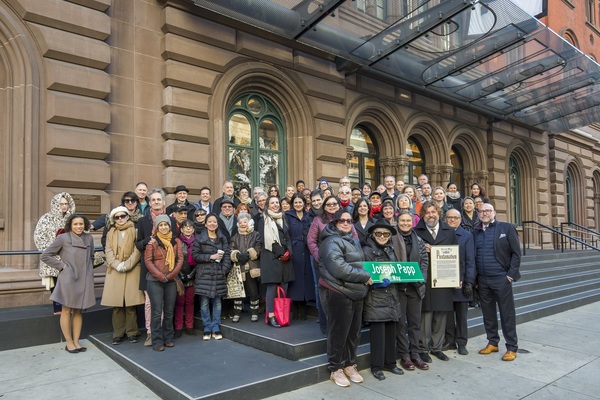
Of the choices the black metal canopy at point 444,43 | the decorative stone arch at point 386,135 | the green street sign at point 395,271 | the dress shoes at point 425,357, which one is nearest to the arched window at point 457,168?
the black metal canopy at point 444,43

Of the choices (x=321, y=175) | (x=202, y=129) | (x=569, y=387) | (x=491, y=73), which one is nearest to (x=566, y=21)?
(x=491, y=73)

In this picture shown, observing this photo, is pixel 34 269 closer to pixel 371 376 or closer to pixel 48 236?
pixel 48 236

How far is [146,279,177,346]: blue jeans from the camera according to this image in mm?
5605

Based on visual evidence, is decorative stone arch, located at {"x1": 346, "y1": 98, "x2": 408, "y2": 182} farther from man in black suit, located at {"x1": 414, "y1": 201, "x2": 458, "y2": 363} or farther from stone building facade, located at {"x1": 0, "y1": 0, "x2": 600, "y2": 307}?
man in black suit, located at {"x1": 414, "y1": 201, "x2": 458, "y2": 363}

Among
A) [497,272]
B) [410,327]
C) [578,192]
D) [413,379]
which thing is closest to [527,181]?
[578,192]

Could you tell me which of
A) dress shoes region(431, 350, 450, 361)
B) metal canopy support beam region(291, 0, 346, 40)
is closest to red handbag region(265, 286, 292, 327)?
dress shoes region(431, 350, 450, 361)

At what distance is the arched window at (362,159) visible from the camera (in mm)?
13438

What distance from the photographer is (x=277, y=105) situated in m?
10.9

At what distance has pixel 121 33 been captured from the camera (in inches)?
330

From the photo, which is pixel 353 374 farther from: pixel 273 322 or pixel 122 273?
pixel 122 273

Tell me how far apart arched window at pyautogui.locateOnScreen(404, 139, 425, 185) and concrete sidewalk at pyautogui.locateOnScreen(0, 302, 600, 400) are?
9411 mm

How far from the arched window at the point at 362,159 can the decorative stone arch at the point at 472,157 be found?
4.54 m

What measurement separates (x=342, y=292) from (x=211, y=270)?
86.0 inches

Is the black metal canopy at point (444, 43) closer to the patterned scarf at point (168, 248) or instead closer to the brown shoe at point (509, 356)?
the patterned scarf at point (168, 248)
